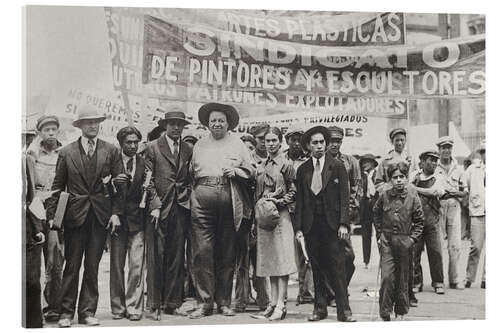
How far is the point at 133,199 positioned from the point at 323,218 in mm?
1786

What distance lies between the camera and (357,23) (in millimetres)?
9438

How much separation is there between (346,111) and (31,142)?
2956 mm

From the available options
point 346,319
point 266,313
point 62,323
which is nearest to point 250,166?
point 266,313

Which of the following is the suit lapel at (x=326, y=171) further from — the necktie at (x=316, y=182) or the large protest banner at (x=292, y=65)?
the large protest banner at (x=292, y=65)

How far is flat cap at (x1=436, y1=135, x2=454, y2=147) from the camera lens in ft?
31.2

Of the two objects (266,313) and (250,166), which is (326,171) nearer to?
(250,166)

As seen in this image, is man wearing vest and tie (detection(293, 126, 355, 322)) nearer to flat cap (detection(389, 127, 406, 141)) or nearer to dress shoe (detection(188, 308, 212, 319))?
flat cap (detection(389, 127, 406, 141))

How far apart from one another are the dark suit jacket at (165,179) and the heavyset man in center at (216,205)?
0.32ft

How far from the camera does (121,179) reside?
8.80 m

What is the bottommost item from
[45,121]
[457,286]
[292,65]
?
[457,286]

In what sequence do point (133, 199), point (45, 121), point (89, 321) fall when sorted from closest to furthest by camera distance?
point (45, 121) < point (89, 321) < point (133, 199)

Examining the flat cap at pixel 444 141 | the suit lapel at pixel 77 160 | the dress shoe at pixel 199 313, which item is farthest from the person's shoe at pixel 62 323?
the flat cap at pixel 444 141

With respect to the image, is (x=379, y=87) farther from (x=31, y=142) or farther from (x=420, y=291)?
(x=31, y=142)

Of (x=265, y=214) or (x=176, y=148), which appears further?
(x=265, y=214)
